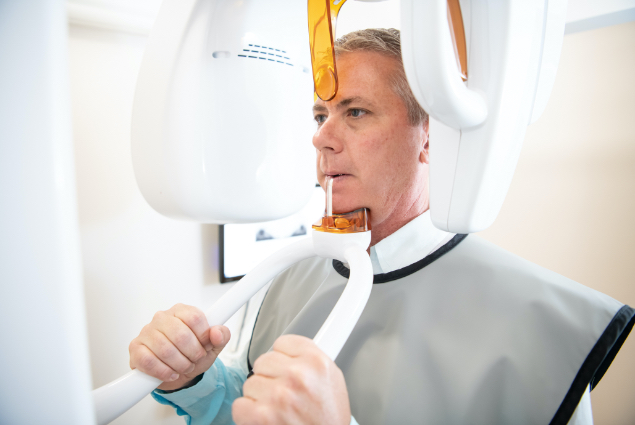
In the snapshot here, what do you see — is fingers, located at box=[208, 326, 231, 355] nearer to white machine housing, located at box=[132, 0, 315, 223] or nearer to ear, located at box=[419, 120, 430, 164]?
white machine housing, located at box=[132, 0, 315, 223]

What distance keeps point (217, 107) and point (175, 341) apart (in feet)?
1.07

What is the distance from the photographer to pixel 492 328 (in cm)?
59

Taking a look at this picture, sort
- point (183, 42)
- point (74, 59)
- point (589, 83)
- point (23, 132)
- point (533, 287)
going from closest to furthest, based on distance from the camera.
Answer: point (23, 132) < point (183, 42) < point (533, 287) < point (74, 59) < point (589, 83)

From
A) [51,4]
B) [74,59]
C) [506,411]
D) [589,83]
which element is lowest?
[506,411]

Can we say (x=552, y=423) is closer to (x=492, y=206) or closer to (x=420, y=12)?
(x=492, y=206)

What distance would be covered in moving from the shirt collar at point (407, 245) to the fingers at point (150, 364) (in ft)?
1.56

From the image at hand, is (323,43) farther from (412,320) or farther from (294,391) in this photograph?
(412,320)

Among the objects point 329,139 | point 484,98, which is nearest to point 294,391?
point 484,98

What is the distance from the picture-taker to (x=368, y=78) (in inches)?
26.3

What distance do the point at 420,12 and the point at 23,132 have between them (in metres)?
0.29

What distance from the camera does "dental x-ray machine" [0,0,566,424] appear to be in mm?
360

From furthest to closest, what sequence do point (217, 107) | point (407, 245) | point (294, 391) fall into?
point (407, 245) → point (217, 107) → point (294, 391)

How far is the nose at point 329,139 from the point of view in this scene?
0.65m

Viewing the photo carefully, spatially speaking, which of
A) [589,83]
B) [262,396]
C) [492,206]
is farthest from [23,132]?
[589,83]
